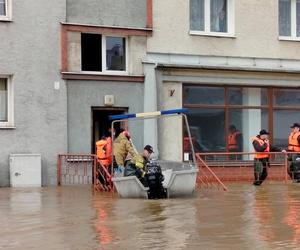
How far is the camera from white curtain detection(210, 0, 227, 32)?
24.3 metres

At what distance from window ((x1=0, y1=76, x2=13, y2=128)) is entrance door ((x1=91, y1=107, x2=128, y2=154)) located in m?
2.66

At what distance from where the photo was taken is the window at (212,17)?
24.0 meters

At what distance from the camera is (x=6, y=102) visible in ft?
69.8

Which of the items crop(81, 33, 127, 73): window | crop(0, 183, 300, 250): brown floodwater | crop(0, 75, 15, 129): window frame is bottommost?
crop(0, 183, 300, 250): brown floodwater

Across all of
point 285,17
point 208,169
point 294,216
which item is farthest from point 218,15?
point 294,216

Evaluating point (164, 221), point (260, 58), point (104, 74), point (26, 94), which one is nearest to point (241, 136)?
point (260, 58)

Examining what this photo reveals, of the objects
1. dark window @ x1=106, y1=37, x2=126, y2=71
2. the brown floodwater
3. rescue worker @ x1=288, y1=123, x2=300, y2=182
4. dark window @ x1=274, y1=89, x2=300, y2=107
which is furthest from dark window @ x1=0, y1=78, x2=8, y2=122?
dark window @ x1=274, y1=89, x2=300, y2=107

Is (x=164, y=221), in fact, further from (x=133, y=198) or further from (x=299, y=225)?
(x=133, y=198)

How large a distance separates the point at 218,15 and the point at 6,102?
7.99 meters

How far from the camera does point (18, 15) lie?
2117 centimetres

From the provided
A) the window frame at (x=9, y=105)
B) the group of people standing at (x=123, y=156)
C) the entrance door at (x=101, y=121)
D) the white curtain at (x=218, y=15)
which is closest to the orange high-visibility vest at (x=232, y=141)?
the white curtain at (x=218, y=15)

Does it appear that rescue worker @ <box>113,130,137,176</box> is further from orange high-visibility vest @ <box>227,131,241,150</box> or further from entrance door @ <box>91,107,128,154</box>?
orange high-visibility vest @ <box>227,131,241,150</box>

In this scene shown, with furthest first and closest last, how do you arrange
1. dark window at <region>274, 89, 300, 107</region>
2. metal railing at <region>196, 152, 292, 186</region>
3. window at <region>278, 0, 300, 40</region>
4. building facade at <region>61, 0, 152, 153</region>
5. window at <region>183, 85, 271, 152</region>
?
window at <region>278, 0, 300, 40</region>
dark window at <region>274, 89, 300, 107</region>
window at <region>183, 85, 271, 152</region>
metal railing at <region>196, 152, 292, 186</region>
building facade at <region>61, 0, 152, 153</region>

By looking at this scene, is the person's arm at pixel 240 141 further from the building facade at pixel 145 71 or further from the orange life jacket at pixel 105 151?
the orange life jacket at pixel 105 151
